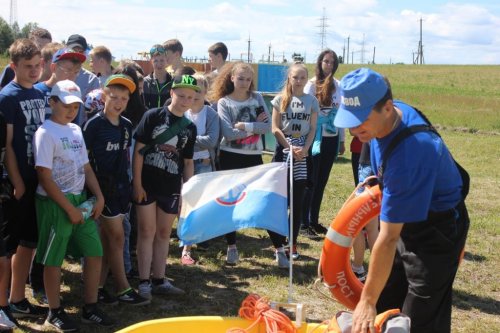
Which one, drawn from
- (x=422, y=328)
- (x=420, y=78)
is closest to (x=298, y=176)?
(x=422, y=328)

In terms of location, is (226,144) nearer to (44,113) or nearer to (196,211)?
(196,211)

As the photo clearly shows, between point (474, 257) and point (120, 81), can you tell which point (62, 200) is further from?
point (474, 257)

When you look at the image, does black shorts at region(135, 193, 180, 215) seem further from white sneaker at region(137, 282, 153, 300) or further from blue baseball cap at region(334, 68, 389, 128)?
blue baseball cap at region(334, 68, 389, 128)

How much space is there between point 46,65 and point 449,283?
4100 millimetres

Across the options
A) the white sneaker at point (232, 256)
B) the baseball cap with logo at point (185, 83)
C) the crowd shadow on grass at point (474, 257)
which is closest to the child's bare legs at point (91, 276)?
the baseball cap with logo at point (185, 83)

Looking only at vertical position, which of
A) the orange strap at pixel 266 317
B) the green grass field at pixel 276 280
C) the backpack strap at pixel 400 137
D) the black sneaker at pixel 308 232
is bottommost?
the green grass field at pixel 276 280

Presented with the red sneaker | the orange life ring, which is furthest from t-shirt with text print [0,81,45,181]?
the orange life ring

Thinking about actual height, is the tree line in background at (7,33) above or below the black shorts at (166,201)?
above

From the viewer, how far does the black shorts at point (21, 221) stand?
4363mm

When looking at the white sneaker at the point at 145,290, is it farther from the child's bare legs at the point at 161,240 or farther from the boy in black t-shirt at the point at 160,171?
the child's bare legs at the point at 161,240

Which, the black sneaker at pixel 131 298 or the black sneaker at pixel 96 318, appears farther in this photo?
the black sneaker at pixel 131 298

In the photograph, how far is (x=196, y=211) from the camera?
469 cm

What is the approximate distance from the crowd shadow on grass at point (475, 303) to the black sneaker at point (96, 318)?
122 inches

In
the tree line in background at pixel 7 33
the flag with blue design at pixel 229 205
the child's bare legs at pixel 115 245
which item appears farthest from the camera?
the tree line in background at pixel 7 33
